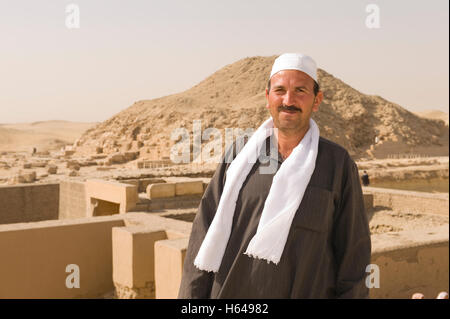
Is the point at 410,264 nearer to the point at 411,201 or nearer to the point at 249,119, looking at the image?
the point at 411,201

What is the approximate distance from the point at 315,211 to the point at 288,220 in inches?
4.2

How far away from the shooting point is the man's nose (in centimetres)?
183

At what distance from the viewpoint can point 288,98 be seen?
1.84 meters

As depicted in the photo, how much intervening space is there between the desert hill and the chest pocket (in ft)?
104

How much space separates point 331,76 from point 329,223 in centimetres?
5226

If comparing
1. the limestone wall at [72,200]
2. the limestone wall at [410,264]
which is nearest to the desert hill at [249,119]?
the limestone wall at [72,200]

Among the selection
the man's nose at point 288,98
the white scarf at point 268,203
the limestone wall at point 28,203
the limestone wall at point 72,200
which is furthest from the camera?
the limestone wall at point 28,203

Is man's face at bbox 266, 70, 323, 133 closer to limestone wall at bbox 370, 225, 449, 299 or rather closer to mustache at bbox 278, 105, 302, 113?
mustache at bbox 278, 105, 302, 113

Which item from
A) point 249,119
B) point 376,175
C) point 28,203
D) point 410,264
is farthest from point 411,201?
point 249,119

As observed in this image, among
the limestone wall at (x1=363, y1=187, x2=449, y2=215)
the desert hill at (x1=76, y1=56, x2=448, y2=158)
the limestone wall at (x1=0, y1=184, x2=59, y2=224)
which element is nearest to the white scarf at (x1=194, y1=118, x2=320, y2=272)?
the limestone wall at (x1=363, y1=187, x2=449, y2=215)

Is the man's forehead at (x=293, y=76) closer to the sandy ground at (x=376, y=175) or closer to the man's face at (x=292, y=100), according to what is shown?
the man's face at (x=292, y=100)

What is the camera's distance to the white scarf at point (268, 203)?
1.73 metres

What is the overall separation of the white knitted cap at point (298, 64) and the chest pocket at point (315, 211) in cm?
46
